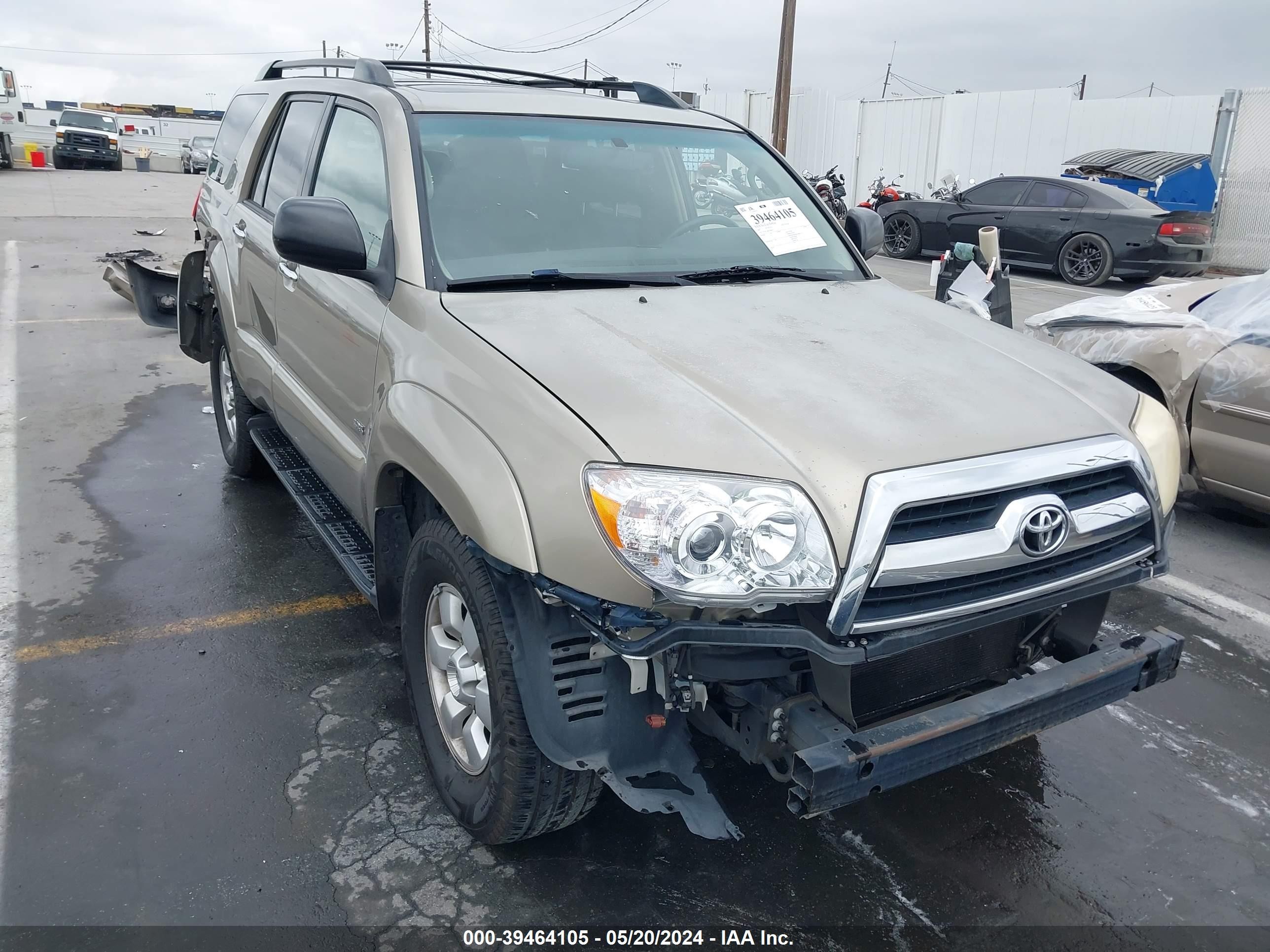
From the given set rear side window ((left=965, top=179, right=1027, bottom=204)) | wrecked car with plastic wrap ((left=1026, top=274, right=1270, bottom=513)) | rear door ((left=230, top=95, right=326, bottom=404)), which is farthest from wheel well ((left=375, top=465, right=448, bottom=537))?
rear side window ((left=965, top=179, right=1027, bottom=204))

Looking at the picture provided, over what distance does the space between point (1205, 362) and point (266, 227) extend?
15.4 ft

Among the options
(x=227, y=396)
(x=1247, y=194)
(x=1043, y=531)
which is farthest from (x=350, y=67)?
(x=1247, y=194)

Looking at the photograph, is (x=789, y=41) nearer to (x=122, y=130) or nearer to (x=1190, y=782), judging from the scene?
(x=1190, y=782)

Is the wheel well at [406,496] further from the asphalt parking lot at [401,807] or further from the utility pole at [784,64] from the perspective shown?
the utility pole at [784,64]

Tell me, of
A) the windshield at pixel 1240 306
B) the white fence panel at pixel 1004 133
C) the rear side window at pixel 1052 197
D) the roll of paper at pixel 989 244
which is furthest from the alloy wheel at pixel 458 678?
the white fence panel at pixel 1004 133

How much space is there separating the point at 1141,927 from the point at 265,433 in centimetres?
406

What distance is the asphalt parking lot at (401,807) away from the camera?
8.25ft

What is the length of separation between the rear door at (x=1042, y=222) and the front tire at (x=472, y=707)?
14248 mm

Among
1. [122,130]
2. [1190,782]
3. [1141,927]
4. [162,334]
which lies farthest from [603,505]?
[122,130]

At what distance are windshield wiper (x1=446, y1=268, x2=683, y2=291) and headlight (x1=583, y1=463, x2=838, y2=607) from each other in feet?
3.45

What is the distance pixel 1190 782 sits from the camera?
3.16m

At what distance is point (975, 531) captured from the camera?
222cm

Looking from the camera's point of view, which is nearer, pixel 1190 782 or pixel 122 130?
pixel 1190 782

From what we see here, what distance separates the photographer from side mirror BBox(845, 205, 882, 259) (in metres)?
4.12
